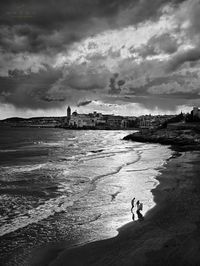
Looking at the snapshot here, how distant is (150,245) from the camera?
35.4ft

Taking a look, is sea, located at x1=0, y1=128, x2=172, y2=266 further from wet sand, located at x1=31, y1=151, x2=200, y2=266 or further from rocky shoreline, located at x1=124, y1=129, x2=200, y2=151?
rocky shoreline, located at x1=124, y1=129, x2=200, y2=151

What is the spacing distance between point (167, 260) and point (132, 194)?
384 inches

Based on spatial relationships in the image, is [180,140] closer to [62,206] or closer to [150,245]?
[62,206]

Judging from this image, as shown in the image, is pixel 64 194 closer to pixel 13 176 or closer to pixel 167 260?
pixel 13 176

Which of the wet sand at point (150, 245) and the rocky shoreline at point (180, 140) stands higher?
the rocky shoreline at point (180, 140)

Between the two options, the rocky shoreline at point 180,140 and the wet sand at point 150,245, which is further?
the rocky shoreline at point 180,140

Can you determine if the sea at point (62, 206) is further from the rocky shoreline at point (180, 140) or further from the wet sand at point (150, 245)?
the rocky shoreline at point (180, 140)

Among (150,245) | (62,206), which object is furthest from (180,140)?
(150,245)

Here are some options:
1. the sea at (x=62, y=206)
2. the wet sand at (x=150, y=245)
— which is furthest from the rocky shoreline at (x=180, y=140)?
the wet sand at (x=150, y=245)

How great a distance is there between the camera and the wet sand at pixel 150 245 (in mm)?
9734

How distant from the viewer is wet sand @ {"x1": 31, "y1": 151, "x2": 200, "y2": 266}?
9.73 meters

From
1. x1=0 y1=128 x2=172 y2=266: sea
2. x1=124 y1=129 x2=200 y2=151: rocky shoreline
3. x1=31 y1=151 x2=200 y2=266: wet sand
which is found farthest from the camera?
x1=124 y1=129 x2=200 y2=151: rocky shoreline

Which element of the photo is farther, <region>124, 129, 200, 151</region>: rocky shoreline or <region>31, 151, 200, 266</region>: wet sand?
<region>124, 129, 200, 151</region>: rocky shoreline

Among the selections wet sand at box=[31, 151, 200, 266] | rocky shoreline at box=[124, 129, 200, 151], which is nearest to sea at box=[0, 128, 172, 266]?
wet sand at box=[31, 151, 200, 266]
